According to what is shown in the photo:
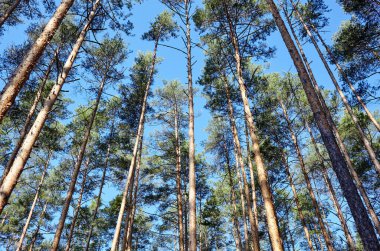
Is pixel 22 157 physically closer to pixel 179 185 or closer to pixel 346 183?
pixel 346 183

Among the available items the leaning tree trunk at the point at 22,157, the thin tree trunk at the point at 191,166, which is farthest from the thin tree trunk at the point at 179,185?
the leaning tree trunk at the point at 22,157

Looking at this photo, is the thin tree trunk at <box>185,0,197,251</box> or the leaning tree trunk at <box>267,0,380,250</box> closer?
the leaning tree trunk at <box>267,0,380,250</box>

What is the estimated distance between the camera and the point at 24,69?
4039 mm

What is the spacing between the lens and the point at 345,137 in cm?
1609

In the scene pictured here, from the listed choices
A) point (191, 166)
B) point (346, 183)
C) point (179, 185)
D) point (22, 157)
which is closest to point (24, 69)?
point (22, 157)

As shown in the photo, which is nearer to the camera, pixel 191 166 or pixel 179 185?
pixel 191 166

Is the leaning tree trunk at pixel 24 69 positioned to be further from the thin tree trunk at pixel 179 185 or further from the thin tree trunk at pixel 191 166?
the thin tree trunk at pixel 179 185

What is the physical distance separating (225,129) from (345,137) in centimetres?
808

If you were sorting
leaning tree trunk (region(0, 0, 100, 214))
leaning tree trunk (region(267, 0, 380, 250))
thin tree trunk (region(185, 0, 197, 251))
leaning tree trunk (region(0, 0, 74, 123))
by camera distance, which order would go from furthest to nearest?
thin tree trunk (region(185, 0, 197, 251))
leaning tree trunk (region(267, 0, 380, 250))
leaning tree trunk (region(0, 0, 74, 123))
leaning tree trunk (region(0, 0, 100, 214))

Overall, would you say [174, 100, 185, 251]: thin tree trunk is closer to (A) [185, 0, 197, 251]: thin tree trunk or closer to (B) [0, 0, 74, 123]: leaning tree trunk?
(A) [185, 0, 197, 251]: thin tree trunk

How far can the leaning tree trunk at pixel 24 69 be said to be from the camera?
366 centimetres

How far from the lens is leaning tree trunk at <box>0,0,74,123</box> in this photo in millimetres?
3660

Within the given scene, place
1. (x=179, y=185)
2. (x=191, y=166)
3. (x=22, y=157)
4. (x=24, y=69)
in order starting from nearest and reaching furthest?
(x=22, y=157)
(x=24, y=69)
(x=191, y=166)
(x=179, y=185)

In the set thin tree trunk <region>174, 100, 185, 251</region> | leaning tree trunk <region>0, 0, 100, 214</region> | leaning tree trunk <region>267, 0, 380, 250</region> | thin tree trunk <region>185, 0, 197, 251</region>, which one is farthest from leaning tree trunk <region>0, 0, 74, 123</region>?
thin tree trunk <region>174, 100, 185, 251</region>
